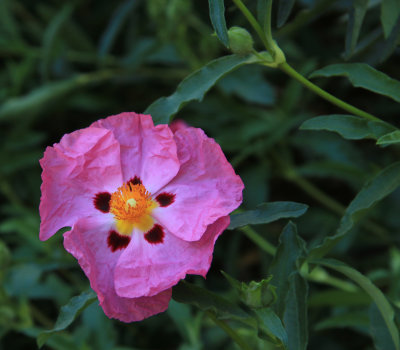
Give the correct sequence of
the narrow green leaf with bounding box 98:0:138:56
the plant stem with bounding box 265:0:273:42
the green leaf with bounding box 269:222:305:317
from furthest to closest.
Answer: the narrow green leaf with bounding box 98:0:138:56 < the green leaf with bounding box 269:222:305:317 < the plant stem with bounding box 265:0:273:42

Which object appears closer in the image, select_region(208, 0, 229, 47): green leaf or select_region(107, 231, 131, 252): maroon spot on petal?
select_region(208, 0, 229, 47): green leaf

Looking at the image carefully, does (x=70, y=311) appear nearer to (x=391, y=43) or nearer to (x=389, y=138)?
(x=389, y=138)

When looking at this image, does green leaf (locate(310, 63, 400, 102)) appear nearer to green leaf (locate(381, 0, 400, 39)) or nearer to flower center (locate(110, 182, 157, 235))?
green leaf (locate(381, 0, 400, 39))

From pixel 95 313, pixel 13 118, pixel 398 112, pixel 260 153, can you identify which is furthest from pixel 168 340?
pixel 398 112

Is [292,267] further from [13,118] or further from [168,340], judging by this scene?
[13,118]

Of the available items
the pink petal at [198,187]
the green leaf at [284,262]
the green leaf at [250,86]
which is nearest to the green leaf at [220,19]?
the pink petal at [198,187]

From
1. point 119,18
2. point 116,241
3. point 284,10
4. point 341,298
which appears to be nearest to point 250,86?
point 119,18

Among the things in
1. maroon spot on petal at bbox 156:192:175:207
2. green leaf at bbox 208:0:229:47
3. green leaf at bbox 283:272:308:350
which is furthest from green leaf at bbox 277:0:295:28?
green leaf at bbox 283:272:308:350
